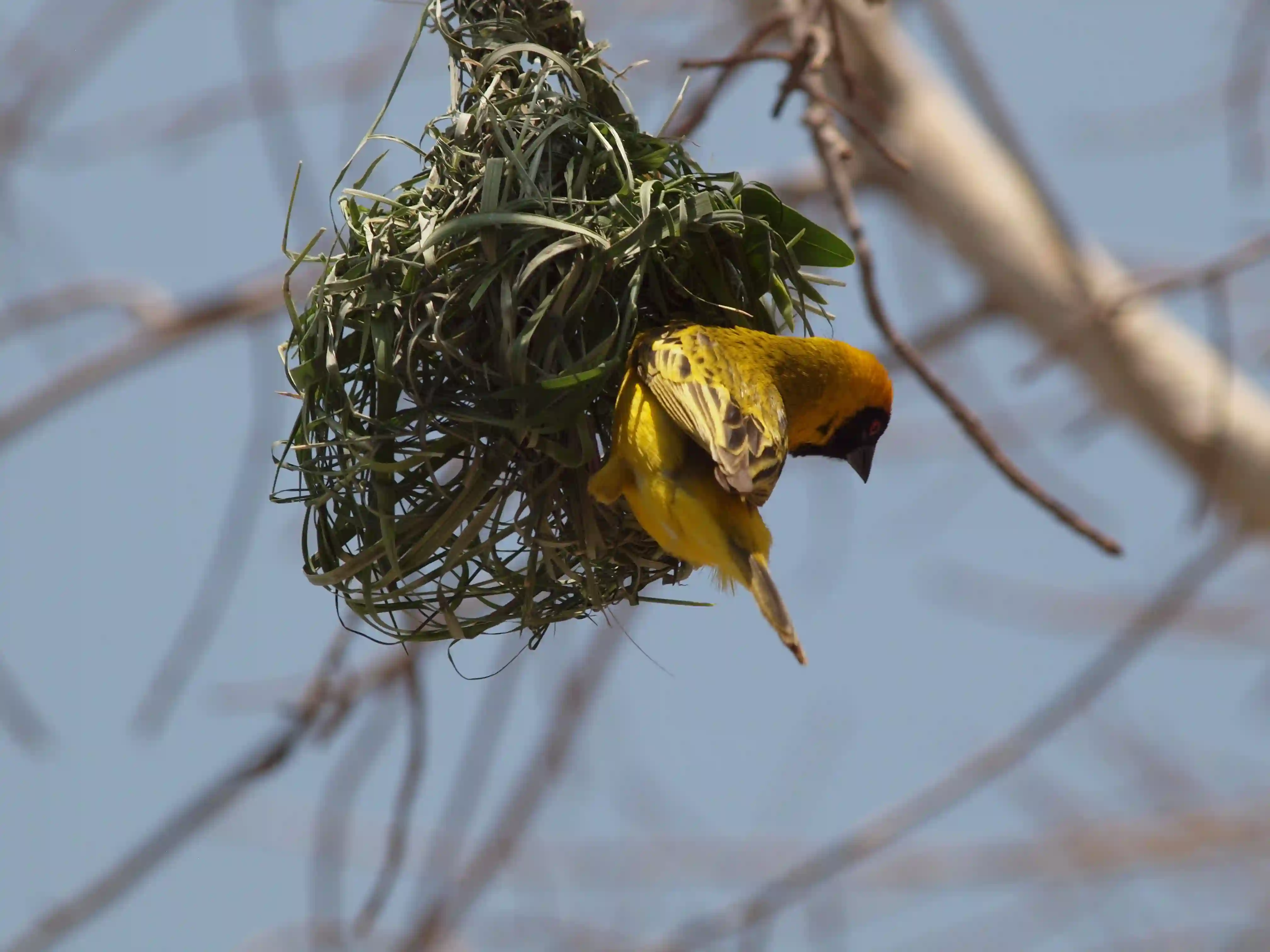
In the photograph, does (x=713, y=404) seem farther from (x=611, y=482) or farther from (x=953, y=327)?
(x=953, y=327)

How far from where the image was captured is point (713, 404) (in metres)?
2.48

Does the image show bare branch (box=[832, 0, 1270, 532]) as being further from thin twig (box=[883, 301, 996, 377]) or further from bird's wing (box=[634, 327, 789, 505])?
bird's wing (box=[634, 327, 789, 505])

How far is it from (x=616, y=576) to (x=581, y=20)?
109 centimetres

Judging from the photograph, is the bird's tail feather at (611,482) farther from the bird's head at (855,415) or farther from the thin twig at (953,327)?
the thin twig at (953,327)

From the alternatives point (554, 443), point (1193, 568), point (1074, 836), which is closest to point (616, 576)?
point (554, 443)

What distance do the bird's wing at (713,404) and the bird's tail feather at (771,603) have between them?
0.12 meters

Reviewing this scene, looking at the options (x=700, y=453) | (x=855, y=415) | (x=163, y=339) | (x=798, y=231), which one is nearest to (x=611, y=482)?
(x=700, y=453)

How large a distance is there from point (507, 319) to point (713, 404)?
1.23ft

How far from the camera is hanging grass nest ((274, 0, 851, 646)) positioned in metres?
2.48

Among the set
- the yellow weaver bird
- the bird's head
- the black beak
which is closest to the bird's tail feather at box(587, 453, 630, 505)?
the yellow weaver bird

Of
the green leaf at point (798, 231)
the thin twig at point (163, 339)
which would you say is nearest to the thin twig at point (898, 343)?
the green leaf at point (798, 231)

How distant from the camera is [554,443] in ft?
8.15

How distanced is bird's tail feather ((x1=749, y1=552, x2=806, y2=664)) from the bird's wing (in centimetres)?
12

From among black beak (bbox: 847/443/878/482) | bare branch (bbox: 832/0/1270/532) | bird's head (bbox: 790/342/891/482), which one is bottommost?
bare branch (bbox: 832/0/1270/532)
